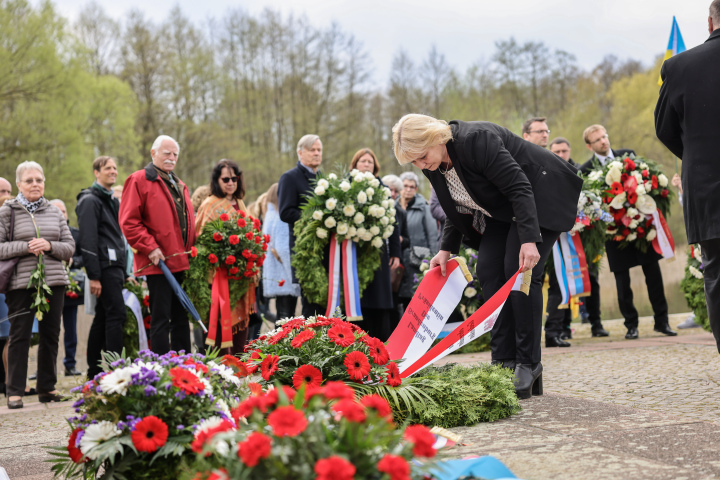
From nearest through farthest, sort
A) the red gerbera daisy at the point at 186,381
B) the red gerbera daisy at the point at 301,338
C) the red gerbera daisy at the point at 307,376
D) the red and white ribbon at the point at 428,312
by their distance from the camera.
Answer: the red gerbera daisy at the point at 186,381, the red gerbera daisy at the point at 307,376, the red gerbera daisy at the point at 301,338, the red and white ribbon at the point at 428,312

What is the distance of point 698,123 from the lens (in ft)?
14.5

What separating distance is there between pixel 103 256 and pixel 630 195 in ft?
19.0

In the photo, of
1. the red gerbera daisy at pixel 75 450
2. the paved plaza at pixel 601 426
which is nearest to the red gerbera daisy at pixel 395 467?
the paved plaza at pixel 601 426

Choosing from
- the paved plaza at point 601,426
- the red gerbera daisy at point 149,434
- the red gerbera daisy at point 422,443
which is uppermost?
the red gerbera daisy at point 422,443

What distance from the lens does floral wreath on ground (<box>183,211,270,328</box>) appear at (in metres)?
7.57

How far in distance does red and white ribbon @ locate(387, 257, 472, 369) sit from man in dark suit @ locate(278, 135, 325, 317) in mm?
2992

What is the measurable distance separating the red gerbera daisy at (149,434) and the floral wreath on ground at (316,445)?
57 cm

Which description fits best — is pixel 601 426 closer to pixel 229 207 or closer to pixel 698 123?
pixel 698 123

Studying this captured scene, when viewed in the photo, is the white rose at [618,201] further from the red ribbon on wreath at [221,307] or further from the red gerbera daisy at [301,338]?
the red gerbera daisy at [301,338]

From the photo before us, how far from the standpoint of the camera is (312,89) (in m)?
28.6

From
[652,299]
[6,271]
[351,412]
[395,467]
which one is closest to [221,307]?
[6,271]

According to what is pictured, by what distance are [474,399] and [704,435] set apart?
113cm

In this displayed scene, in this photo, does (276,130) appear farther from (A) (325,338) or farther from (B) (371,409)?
(B) (371,409)

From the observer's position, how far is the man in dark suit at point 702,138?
4.37 m
